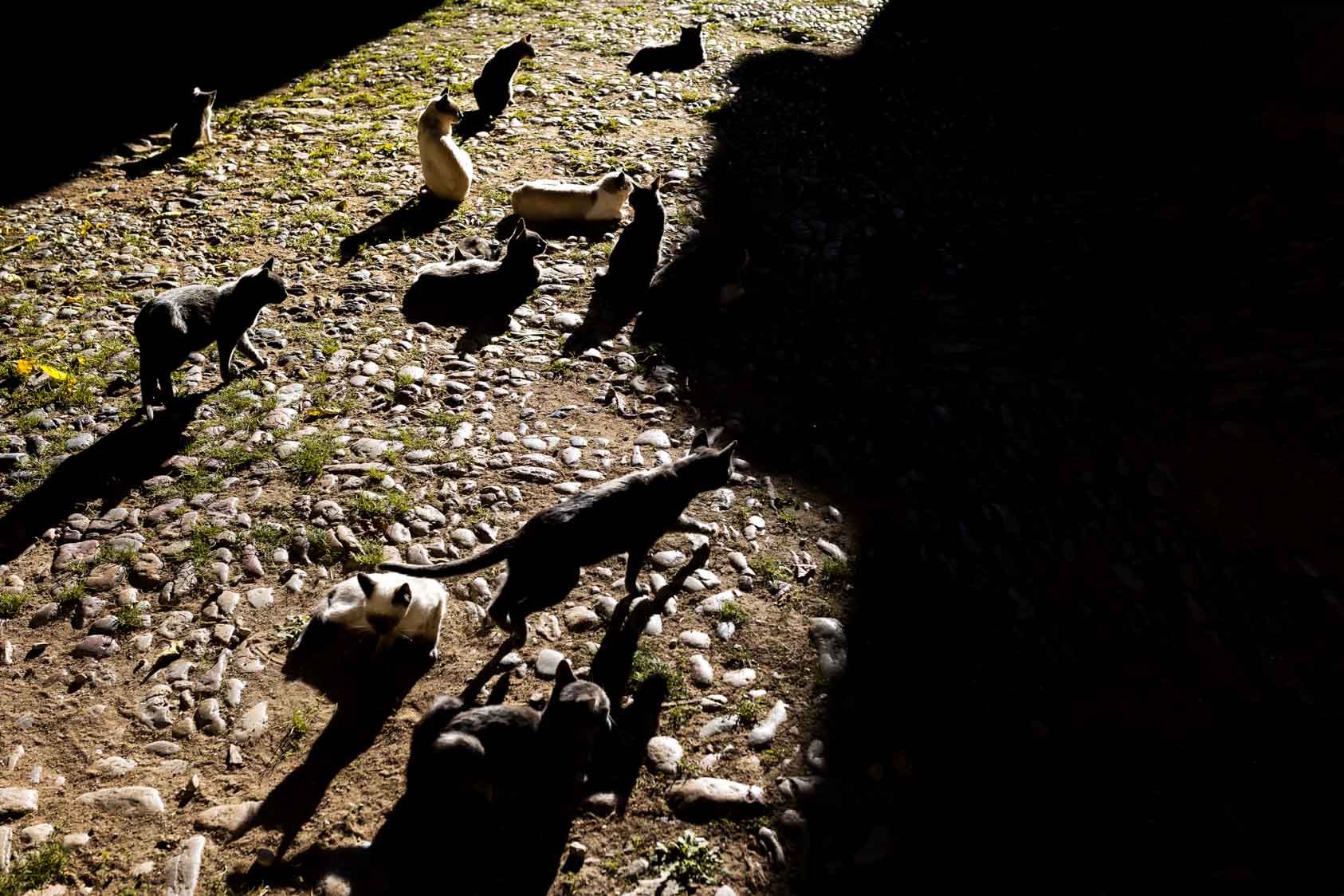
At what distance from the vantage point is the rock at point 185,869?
349 cm

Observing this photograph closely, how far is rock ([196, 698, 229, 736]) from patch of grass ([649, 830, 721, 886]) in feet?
6.90

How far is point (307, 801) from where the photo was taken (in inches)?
151

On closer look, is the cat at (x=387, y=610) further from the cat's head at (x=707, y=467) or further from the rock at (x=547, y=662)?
the cat's head at (x=707, y=467)

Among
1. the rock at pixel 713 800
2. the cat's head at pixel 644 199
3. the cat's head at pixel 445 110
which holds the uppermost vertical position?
the cat's head at pixel 445 110

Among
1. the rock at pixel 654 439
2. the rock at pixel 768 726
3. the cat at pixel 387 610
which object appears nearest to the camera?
the rock at pixel 768 726

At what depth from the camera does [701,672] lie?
452cm

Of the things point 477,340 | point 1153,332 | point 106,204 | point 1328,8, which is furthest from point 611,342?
point 1328,8

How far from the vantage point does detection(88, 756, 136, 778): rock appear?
390 centimetres

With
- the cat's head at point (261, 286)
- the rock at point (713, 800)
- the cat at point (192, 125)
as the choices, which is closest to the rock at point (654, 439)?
the rock at point (713, 800)

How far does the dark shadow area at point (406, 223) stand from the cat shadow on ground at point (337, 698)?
14.4 ft

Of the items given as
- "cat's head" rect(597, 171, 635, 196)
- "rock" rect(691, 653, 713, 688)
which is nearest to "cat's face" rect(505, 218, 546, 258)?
"cat's head" rect(597, 171, 635, 196)

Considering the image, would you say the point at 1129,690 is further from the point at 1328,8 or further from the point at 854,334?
the point at 1328,8

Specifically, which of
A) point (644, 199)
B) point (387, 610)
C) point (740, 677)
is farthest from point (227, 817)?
point (644, 199)

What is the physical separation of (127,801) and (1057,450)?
5.84 m
